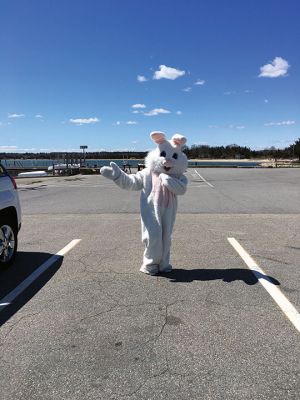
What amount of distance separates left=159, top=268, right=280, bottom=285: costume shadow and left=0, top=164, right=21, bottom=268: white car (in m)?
2.15

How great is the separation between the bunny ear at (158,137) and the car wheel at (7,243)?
92.6 inches

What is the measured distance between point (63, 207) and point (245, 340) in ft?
29.3

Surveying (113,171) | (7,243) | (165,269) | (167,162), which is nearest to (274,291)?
(165,269)

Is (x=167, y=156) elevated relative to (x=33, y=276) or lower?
elevated

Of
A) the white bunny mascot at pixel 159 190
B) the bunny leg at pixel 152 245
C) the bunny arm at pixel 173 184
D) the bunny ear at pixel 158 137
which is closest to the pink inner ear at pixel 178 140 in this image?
the white bunny mascot at pixel 159 190

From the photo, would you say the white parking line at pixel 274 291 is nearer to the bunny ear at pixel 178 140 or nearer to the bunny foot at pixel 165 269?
the bunny foot at pixel 165 269

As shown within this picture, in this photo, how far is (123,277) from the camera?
4758 mm

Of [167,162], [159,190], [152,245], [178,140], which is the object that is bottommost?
[152,245]

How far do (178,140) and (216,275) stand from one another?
5.74 feet

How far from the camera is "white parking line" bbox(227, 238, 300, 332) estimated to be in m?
3.60

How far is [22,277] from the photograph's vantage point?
4859mm

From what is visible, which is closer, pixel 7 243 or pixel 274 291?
pixel 274 291

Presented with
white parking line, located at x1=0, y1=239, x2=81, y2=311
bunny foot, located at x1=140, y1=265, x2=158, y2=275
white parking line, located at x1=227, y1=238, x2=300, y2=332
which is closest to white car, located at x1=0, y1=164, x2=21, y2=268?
white parking line, located at x1=0, y1=239, x2=81, y2=311

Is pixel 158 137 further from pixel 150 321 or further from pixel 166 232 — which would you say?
pixel 150 321
